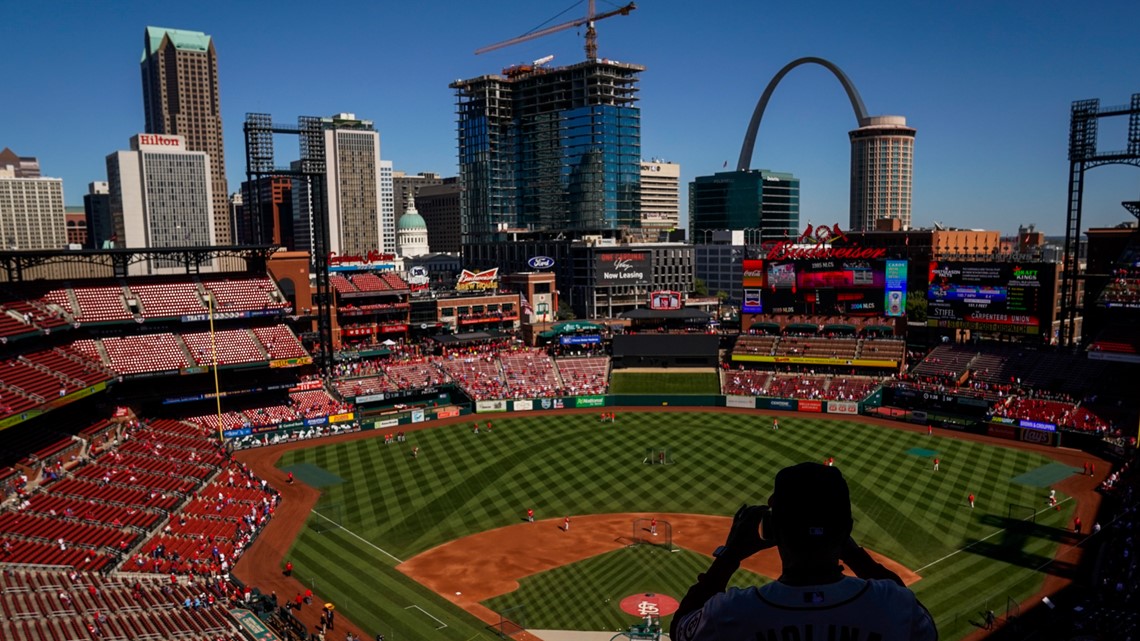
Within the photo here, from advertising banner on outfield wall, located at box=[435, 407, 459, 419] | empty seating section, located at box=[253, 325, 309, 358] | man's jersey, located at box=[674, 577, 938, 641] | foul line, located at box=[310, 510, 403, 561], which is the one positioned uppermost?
man's jersey, located at box=[674, 577, 938, 641]

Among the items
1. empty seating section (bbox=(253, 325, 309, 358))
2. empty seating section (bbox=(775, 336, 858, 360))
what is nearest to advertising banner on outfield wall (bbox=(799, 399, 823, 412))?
empty seating section (bbox=(775, 336, 858, 360))

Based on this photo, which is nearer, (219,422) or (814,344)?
(219,422)

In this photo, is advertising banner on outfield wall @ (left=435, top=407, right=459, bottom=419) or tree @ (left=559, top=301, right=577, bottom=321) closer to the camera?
advertising banner on outfield wall @ (left=435, top=407, right=459, bottom=419)

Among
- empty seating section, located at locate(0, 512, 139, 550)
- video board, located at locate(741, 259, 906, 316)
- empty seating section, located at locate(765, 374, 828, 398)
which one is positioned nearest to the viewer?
empty seating section, located at locate(0, 512, 139, 550)

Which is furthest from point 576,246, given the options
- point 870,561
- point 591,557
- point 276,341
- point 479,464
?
point 870,561

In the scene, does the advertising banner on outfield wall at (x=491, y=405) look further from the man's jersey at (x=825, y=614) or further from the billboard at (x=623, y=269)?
the man's jersey at (x=825, y=614)

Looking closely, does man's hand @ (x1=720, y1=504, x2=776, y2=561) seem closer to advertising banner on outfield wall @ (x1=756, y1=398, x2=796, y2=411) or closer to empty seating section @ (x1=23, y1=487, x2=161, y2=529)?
empty seating section @ (x1=23, y1=487, x2=161, y2=529)

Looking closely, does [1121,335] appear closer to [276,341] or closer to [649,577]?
[649,577]
